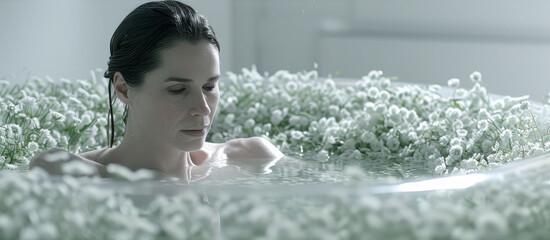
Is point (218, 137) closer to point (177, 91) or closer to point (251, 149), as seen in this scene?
point (251, 149)

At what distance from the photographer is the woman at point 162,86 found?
57.6 inches

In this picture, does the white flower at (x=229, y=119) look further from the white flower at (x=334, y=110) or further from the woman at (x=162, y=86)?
the woman at (x=162, y=86)

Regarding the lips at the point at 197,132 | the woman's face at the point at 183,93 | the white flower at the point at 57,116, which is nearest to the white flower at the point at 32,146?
the white flower at the point at 57,116

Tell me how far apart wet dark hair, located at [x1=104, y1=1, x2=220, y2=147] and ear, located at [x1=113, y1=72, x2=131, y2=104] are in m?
0.01

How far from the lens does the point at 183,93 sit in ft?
4.82

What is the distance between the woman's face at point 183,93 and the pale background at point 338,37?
1.29 meters

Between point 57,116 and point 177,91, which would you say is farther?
point 57,116

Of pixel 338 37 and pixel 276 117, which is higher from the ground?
pixel 338 37

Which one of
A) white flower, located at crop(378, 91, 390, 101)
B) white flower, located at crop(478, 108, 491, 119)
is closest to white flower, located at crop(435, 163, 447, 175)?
white flower, located at crop(478, 108, 491, 119)

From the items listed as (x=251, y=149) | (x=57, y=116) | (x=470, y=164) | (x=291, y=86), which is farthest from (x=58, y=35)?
(x=470, y=164)

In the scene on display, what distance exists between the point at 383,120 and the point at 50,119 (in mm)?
959

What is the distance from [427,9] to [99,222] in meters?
3.56

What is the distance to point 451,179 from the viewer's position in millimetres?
1023

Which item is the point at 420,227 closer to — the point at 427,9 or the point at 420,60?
the point at 420,60
